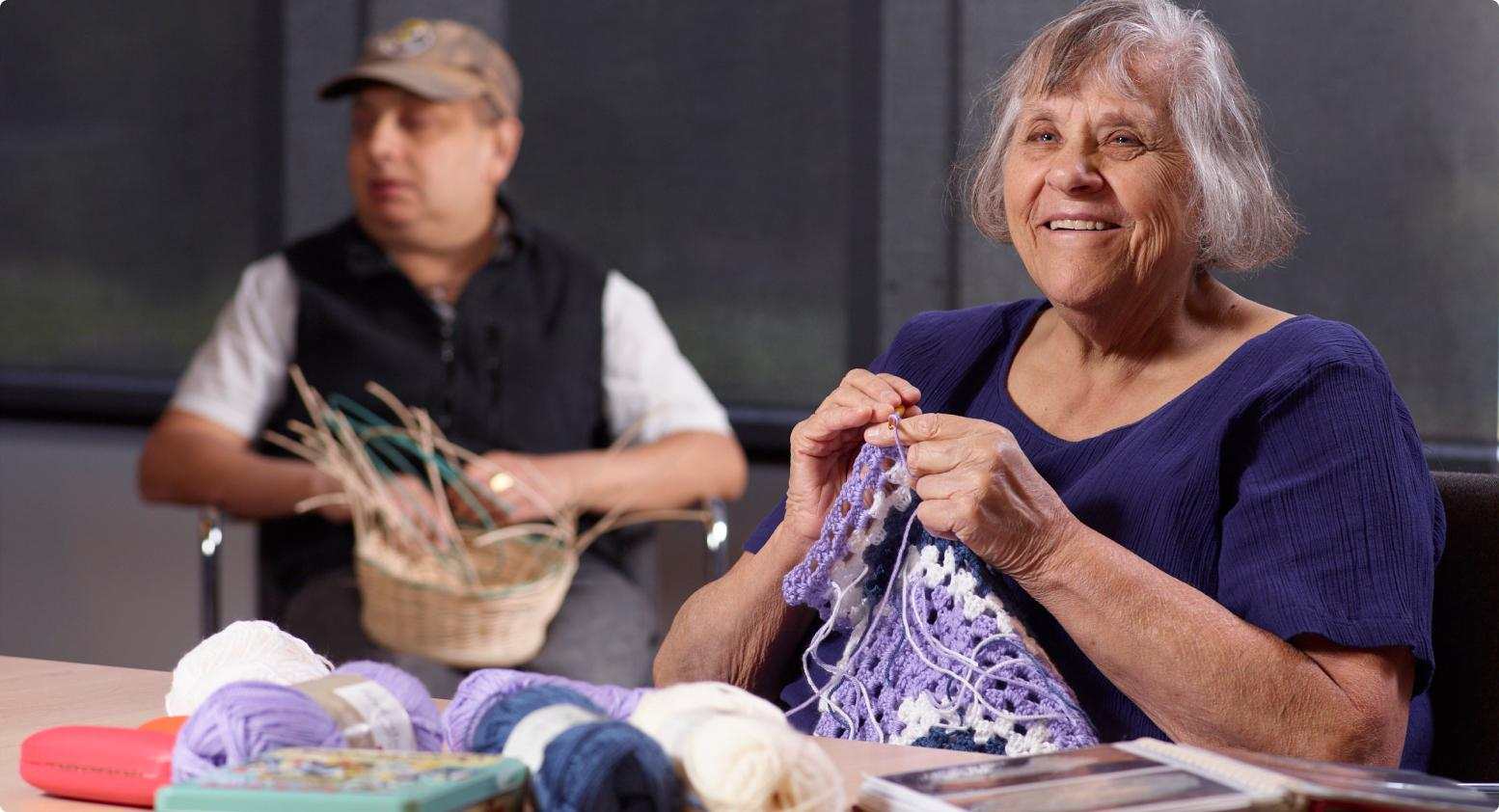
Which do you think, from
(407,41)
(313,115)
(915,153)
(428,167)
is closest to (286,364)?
(428,167)

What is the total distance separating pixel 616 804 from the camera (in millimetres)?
791

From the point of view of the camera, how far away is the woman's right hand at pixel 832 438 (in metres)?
1.39

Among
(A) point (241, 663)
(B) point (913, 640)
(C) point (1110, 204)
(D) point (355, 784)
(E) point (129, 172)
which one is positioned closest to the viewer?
(D) point (355, 784)

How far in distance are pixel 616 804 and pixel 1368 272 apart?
98.6 inches

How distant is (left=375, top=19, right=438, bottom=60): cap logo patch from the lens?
3.22 metres

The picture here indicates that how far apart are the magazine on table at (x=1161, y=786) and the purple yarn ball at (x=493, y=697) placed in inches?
6.0

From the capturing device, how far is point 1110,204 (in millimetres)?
1513

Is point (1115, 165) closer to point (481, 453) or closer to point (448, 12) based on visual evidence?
point (481, 453)

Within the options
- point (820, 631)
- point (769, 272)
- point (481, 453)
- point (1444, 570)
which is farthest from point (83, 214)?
point (1444, 570)

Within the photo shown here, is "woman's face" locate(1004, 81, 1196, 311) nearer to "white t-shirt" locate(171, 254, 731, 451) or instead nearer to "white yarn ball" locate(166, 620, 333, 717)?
"white yarn ball" locate(166, 620, 333, 717)

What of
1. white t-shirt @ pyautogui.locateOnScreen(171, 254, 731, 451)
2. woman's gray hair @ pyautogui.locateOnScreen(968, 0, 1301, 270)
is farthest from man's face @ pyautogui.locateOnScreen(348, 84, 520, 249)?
woman's gray hair @ pyautogui.locateOnScreen(968, 0, 1301, 270)

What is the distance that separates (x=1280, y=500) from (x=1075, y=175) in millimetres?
374

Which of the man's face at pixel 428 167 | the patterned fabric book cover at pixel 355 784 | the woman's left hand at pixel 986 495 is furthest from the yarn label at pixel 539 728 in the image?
the man's face at pixel 428 167

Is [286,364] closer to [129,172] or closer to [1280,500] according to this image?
[129,172]
